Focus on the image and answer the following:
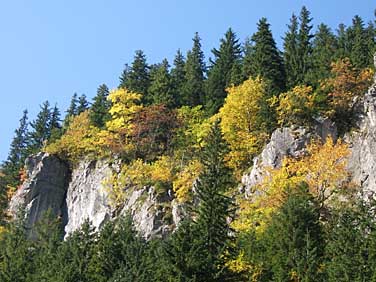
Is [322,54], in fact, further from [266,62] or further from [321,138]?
[321,138]

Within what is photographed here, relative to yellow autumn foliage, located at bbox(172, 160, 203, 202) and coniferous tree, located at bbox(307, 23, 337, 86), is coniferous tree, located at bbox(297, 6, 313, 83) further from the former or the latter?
yellow autumn foliage, located at bbox(172, 160, 203, 202)

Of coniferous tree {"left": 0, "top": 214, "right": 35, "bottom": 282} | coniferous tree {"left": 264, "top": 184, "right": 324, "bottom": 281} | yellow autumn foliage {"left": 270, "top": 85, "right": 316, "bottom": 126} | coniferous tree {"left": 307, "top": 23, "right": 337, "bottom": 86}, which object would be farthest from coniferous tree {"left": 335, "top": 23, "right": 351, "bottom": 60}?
coniferous tree {"left": 0, "top": 214, "right": 35, "bottom": 282}

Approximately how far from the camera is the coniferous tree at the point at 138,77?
72625mm

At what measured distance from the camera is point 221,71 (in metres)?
73.0

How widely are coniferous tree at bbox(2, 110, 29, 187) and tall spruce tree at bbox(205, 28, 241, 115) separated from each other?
25.3 metres

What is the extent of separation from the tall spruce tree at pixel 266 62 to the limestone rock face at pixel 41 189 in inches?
895

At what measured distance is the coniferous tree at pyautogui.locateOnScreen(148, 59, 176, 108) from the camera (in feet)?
217

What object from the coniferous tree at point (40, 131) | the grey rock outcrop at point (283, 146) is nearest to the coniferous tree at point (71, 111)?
the coniferous tree at point (40, 131)

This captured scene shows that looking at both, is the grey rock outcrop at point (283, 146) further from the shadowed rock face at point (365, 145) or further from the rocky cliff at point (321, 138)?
the shadowed rock face at point (365, 145)

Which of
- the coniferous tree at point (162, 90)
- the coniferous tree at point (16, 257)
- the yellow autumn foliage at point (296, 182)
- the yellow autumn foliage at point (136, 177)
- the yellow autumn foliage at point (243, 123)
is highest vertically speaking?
the coniferous tree at point (162, 90)

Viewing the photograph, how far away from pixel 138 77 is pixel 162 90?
26.4 ft

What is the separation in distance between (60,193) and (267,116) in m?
24.4

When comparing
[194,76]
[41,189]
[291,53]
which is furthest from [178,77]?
[41,189]

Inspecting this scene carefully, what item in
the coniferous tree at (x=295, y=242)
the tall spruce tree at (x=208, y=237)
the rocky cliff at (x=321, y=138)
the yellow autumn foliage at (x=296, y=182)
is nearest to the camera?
the coniferous tree at (x=295, y=242)
